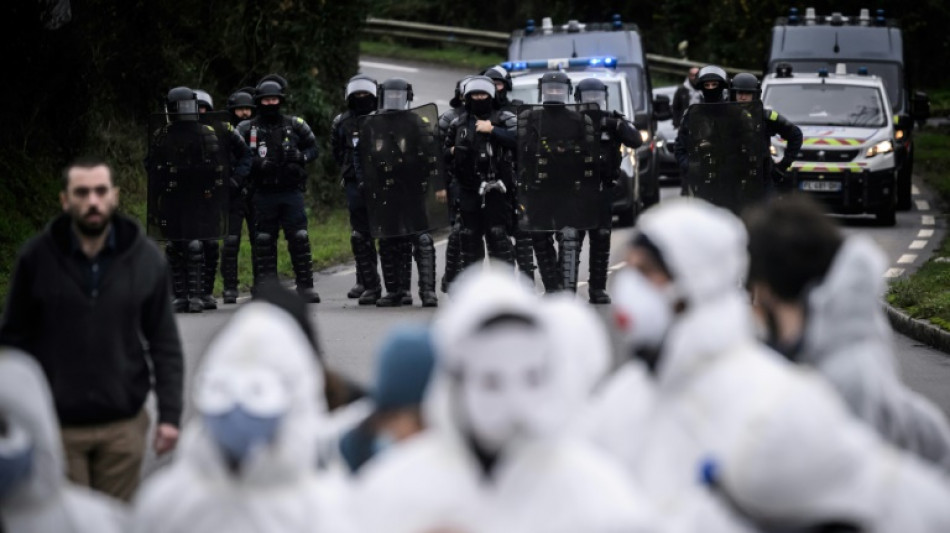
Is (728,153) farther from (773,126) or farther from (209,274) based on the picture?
(209,274)

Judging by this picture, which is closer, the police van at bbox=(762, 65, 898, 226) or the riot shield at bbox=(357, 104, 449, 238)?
the riot shield at bbox=(357, 104, 449, 238)

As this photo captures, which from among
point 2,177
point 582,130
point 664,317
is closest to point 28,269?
point 664,317

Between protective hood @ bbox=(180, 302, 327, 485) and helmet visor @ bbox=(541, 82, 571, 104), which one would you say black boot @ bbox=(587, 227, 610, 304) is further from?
protective hood @ bbox=(180, 302, 327, 485)

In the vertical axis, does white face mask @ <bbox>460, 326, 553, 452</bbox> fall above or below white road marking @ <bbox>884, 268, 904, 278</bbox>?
above

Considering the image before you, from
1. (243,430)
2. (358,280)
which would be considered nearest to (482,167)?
(358,280)

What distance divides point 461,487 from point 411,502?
98mm

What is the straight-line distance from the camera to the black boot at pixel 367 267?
17.1 m

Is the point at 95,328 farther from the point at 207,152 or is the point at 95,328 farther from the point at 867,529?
the point at 207,152

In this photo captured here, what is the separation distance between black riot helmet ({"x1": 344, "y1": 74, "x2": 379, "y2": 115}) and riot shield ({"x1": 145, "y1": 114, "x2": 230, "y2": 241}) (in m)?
1.10

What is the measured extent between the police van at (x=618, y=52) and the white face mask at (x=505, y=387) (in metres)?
21.3

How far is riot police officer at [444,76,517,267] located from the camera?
642 inches

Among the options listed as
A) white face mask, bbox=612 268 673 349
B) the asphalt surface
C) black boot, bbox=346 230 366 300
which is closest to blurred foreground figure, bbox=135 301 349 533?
white face mask, bbox=612 268 673 349

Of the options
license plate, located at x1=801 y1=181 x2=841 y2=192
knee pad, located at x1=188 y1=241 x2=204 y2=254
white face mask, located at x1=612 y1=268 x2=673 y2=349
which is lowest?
license plate, located at x1=801 y1=181 x2=841 y2=192

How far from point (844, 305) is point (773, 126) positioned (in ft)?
41.0
